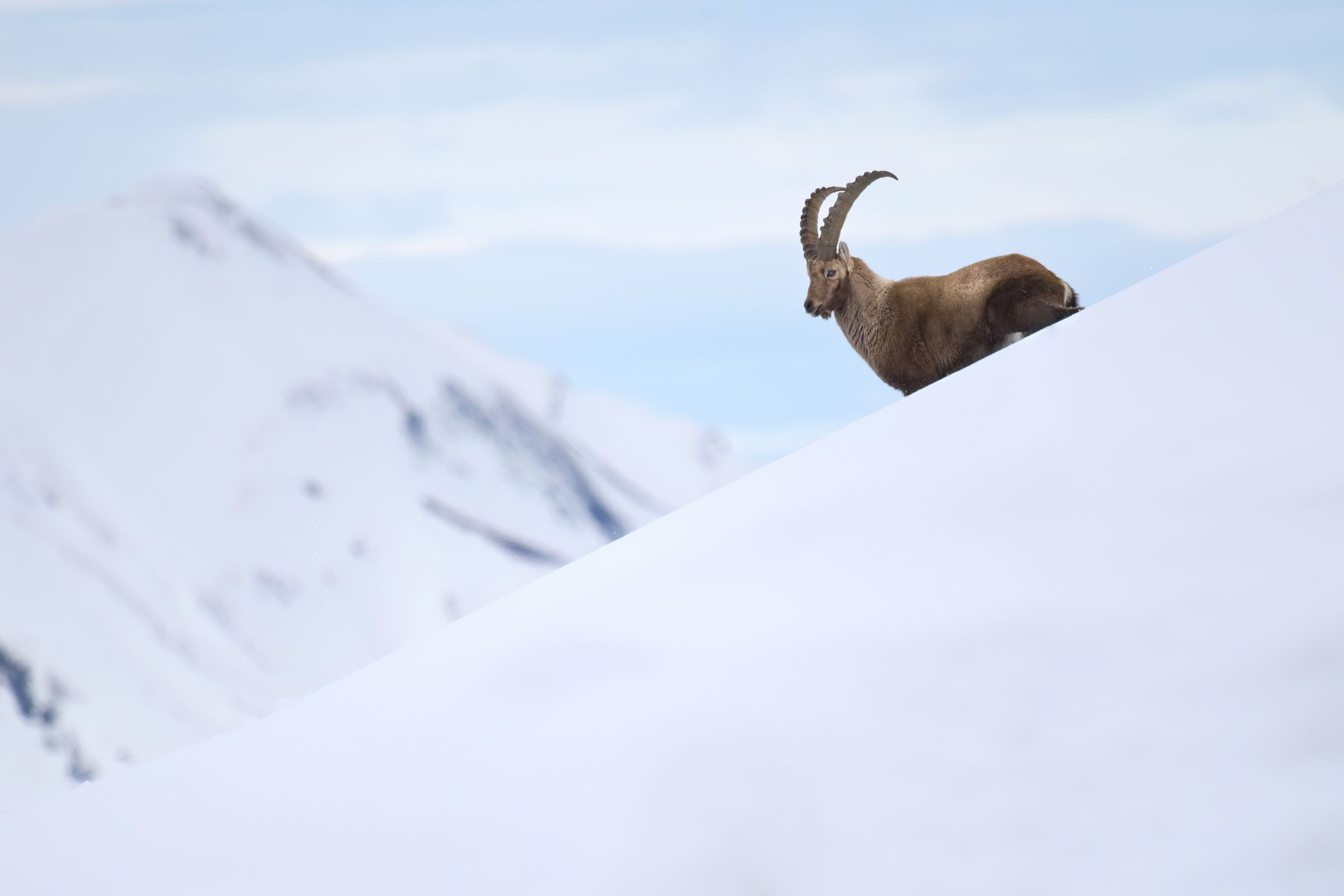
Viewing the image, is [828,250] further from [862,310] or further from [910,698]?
[910,698]

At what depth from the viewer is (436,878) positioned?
3.57 m

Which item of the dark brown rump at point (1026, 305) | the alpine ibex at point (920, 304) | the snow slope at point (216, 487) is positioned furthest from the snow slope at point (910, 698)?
the snow slope at point (216, 487)

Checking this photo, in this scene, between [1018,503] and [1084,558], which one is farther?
[1018,503]

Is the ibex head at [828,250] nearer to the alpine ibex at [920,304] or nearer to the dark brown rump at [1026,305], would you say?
the alpine ibex at [920,304]

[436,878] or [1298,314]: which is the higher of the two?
[1298,314]

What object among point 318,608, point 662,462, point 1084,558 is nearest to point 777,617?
point 1084,558

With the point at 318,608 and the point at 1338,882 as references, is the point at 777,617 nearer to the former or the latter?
the point at 1338,882

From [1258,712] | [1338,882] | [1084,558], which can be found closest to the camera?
[1338,882]

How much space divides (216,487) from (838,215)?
330 feet

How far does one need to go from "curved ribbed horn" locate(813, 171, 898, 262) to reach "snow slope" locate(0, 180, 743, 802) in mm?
68257

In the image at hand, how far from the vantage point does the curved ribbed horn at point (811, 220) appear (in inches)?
312

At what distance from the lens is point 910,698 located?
356 cm

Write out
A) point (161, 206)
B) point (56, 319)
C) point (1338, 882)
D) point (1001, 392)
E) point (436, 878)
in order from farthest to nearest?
point (161, 206) < point (56, 319) < point (1001, 392) < point (436, 878) < point (1338, 882)

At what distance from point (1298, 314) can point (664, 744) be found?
119 inches
